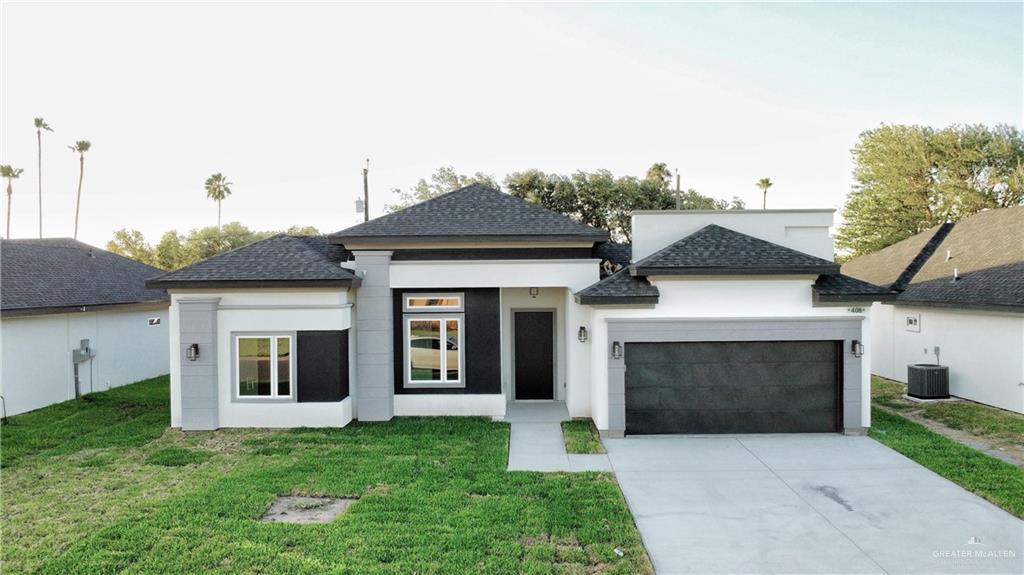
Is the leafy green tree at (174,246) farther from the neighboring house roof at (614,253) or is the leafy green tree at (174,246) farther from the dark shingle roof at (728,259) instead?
the dark shingle roof at (728,259)

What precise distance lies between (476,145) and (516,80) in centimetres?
1731

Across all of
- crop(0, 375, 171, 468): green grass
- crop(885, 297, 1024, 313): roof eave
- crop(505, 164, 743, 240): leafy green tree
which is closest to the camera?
crop(0, 375, 171, 468): green grass

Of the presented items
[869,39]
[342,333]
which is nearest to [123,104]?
[342,333]

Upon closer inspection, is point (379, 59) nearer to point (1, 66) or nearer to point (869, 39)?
point (1, 66)

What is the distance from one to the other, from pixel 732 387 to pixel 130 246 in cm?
5094

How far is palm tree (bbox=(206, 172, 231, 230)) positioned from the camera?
4759 cm

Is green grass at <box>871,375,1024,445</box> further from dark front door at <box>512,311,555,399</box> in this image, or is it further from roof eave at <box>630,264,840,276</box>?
dark front door at <box>512,311,555,399</box>

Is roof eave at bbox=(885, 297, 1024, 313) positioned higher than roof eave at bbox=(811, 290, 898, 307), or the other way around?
roof eave at bbox=(811, 290, 898, 307)

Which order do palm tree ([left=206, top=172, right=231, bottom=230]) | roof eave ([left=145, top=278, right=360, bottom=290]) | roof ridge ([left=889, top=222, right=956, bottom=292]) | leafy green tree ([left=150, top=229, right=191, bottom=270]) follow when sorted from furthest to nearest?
palm tree ([left=206, top=172, right=231, bottom=230])
leafy green tree ([left=150, top=229, right=191, bottom=270])
roof ridge ([left=889, top=222, right=956, bottom=292])
roof eave ([left=145, top=278, right=360, bottom=290])

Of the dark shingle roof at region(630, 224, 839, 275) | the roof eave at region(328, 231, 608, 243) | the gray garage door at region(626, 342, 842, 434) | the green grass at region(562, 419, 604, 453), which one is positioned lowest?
the green grass at region(562, 419, 604, 453)

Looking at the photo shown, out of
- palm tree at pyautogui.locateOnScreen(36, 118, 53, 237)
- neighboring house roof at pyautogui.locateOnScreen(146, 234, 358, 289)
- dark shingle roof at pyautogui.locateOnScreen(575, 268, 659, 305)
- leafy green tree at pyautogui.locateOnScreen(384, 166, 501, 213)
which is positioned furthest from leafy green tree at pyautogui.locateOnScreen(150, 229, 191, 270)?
dark shingle roof at pyautogui.locateOnScreen(575, 268, 659, 305)

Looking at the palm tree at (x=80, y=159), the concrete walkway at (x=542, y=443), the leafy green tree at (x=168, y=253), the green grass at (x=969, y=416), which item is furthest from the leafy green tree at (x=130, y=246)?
the green grass at (x=969, y=416)

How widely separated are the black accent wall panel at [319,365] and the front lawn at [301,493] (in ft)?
2.36

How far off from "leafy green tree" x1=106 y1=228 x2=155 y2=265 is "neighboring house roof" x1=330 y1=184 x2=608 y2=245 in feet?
142
